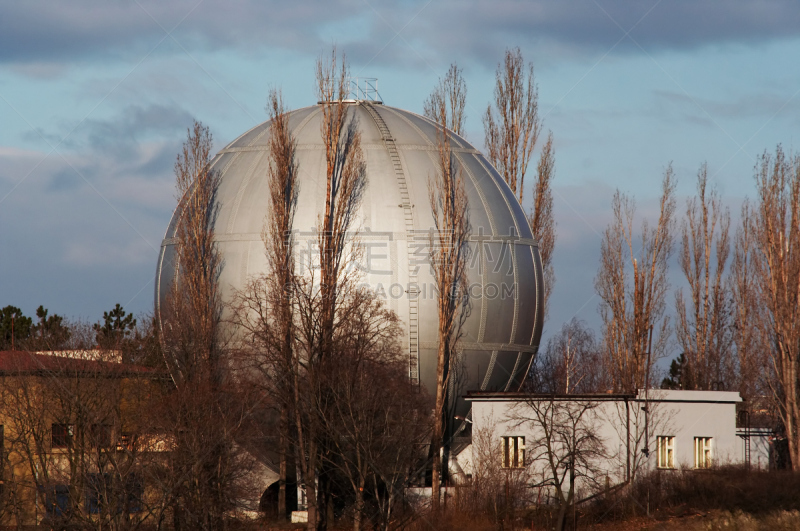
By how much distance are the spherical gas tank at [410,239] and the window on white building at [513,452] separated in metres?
1.38

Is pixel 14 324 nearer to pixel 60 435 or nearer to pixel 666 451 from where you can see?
pixel 60 435

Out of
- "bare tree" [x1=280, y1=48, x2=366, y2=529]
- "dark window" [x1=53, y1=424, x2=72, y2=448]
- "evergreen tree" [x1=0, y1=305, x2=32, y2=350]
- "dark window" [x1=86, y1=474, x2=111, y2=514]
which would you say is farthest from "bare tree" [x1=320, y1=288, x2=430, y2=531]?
"evergreen tree" [x1=0, y1=305, x2=32, y2=350]

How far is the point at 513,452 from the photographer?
80.3ft

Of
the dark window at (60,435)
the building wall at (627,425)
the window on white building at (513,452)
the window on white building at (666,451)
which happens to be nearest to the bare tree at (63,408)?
the dark window at (60,435)

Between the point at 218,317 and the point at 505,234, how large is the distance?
7434 mm

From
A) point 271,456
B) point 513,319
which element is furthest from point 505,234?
point 271,456

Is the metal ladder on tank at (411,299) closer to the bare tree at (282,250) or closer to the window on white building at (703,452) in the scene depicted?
the bare tree at (282,250)

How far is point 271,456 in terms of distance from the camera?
2333 centimetres

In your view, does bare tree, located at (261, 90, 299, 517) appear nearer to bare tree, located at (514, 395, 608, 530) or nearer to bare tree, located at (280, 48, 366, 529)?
bare tree, located at (280, 48, 366, 529)

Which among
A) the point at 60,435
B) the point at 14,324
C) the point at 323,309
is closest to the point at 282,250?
the point at 323,309

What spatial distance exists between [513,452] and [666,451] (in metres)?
4.70

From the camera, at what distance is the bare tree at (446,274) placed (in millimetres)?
22719

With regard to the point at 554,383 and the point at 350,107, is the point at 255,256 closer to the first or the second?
the point at 350,107

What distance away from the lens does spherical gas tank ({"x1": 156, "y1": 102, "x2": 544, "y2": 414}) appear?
22719mm
